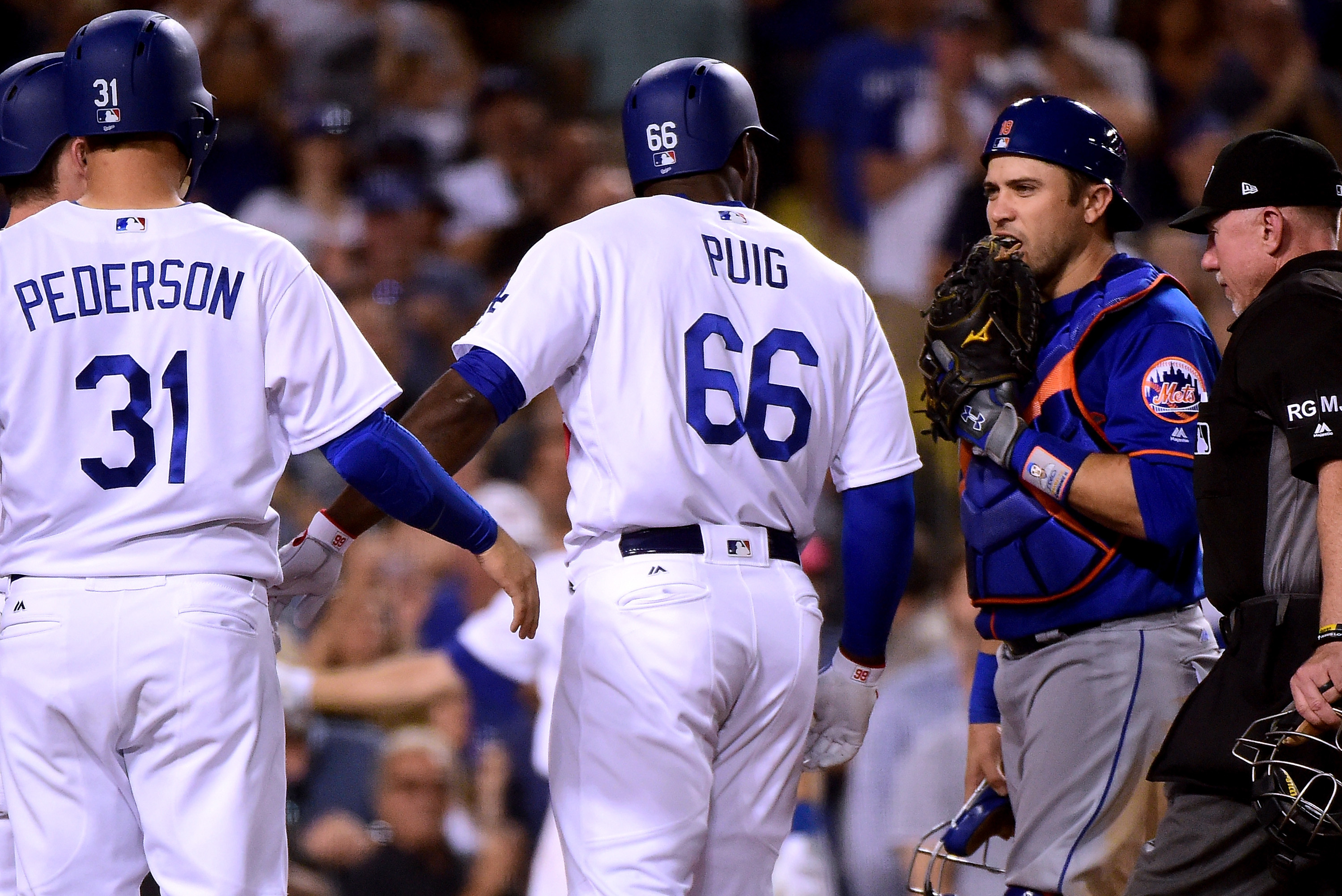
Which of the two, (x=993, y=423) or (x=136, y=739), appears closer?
(x=136, y=739)

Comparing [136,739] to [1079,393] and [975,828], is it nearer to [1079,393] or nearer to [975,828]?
[975,828]

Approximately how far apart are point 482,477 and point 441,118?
2292 mm

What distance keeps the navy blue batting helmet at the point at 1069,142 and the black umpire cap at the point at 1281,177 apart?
1.76ft

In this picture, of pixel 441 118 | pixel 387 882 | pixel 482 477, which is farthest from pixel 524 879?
pixel 441 118

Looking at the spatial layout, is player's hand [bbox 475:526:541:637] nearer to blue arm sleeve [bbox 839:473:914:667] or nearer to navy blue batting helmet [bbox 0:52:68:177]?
blue arm sleeve [bbox 839:473:914:667]

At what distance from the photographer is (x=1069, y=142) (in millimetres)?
3816

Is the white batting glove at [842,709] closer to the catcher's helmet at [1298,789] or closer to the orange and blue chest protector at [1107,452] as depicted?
the orange and blue chest protector at [1107,452]

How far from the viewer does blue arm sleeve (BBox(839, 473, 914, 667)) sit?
3.42 meters

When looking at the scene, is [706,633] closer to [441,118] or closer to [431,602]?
[431,602]

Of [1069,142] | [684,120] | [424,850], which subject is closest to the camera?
[684,120]

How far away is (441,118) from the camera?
8.13 m

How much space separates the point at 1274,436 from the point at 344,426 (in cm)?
188

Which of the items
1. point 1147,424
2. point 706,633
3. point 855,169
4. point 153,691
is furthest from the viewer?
point 855,169

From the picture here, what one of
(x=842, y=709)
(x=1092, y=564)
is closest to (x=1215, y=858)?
(x=1092, y=564)
